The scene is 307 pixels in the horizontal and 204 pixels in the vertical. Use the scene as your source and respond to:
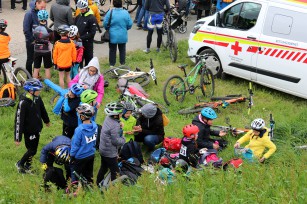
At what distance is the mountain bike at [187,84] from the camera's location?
427 inches

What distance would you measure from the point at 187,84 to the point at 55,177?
472 cm

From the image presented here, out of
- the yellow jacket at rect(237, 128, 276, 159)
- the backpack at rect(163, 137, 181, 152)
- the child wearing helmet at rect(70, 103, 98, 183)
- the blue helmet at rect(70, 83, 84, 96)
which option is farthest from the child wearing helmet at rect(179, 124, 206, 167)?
the blue helmet at rect(70, 83, 84, 96)

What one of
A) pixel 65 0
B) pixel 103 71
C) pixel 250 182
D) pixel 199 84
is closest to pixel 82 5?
pixel 65 0

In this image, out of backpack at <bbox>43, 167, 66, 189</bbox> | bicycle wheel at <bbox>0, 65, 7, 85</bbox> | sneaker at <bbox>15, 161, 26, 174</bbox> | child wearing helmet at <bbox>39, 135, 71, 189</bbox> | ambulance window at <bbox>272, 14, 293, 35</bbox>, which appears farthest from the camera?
bicycle wheel at <bbox>0, 65, 7, 85</bbox>

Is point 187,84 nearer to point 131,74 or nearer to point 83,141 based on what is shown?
point 131,74

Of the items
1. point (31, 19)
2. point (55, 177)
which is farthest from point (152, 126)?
point (31, 19)

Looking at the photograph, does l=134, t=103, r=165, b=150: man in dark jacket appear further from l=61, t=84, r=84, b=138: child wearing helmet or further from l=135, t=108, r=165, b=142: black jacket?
l=61, t=84, r=84, b=138: child wearing helmet

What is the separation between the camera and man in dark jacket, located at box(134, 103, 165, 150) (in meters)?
8.89

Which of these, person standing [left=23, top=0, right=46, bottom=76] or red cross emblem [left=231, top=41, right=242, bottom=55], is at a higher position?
person standing [left=23, top=0, right=46, bottom=76]

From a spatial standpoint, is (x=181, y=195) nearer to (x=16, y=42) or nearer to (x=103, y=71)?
(x=103, y=71)

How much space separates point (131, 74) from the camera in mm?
11539

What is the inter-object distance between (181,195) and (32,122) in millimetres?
3128

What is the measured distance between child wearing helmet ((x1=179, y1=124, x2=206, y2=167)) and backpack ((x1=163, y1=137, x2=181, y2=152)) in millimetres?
855

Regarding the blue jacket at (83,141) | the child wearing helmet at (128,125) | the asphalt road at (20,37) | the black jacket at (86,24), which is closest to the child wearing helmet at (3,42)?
the black jacket at (86,24)
